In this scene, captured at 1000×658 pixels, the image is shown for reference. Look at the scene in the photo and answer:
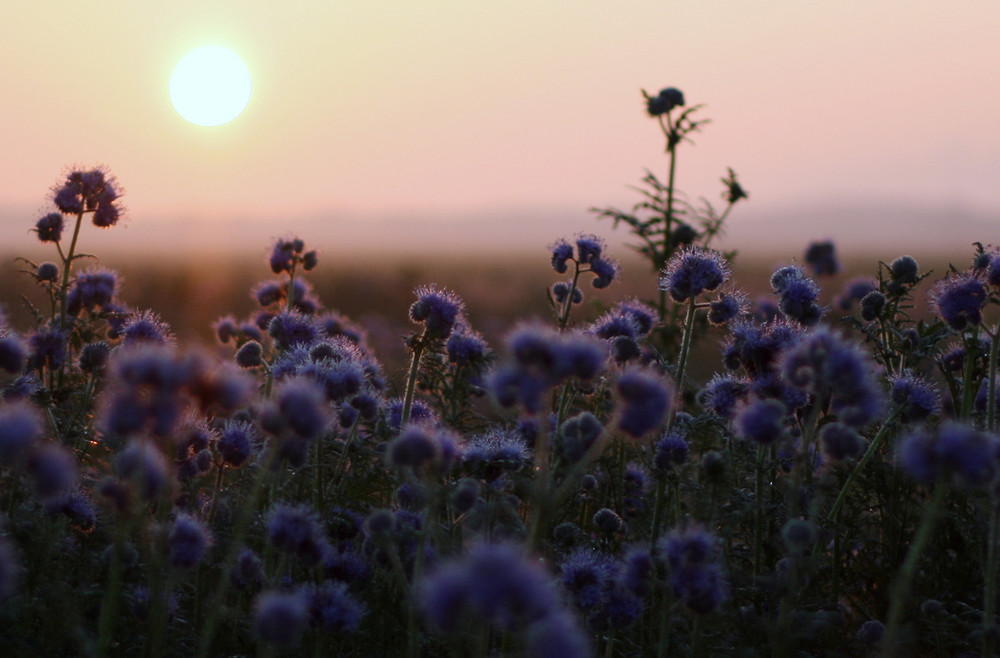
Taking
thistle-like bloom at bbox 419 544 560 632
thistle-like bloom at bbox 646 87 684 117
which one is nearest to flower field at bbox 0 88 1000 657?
thistle-like bloom at bbox 419 544 560 632

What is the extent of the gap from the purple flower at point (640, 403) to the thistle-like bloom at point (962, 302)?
7.38 ft

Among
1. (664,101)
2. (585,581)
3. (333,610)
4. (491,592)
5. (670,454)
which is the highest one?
(664,101)

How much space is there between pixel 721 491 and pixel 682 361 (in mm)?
869

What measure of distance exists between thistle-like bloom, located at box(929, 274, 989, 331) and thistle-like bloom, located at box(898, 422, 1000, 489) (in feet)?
6.05

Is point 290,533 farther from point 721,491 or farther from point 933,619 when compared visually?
point 933,619

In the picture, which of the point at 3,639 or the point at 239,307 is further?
the point at 239,307

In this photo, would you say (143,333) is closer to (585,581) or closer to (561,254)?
(561,254)

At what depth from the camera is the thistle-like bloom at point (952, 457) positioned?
267 centimetres

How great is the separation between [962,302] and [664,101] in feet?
9.95

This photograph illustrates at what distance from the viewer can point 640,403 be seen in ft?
9.36

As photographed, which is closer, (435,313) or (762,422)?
(762,422)

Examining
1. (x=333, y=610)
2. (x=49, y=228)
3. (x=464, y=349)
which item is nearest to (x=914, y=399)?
(x=464, y=349)

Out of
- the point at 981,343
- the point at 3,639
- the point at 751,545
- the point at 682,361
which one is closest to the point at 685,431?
the point at 682,361

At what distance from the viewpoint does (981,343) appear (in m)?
5.27
